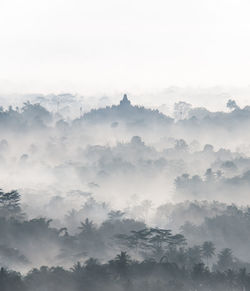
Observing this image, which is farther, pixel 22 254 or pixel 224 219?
pixel 224 219

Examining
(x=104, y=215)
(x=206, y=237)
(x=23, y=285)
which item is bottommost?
(x=23, y=285)

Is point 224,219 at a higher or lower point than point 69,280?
higher

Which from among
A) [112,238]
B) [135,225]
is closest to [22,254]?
[112,238]

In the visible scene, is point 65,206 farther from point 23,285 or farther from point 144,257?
point 23,285

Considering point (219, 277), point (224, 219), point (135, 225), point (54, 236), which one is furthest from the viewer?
point (224, 219)

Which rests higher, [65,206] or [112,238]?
[65,206]

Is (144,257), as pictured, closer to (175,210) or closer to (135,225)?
(135,225)

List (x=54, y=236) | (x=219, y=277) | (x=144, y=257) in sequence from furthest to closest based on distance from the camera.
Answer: (x=54, y=236)
(x=144, y=257)
(x=219, y=277)

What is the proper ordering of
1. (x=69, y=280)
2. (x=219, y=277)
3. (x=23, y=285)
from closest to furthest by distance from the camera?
(x=23, y=285)
(x=69, y=280)
(x=219, y=277)

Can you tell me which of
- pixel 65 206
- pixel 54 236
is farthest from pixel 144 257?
pixel 65 206
